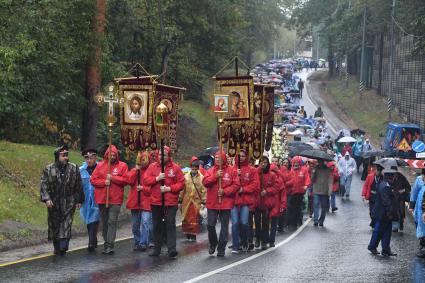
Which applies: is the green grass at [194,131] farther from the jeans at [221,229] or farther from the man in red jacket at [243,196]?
the jeans at [221,229]

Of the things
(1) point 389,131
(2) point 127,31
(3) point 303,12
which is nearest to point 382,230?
(2) point 127,31

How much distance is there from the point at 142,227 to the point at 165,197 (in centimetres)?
114

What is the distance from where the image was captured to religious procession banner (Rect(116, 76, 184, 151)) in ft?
57.3

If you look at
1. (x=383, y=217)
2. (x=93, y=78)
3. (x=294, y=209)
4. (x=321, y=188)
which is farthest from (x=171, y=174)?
(x=93, y=78)

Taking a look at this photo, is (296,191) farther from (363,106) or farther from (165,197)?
(363,106)

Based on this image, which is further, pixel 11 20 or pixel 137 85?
pixel 11 20

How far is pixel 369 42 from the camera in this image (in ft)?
287

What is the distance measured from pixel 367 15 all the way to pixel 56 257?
69391mm

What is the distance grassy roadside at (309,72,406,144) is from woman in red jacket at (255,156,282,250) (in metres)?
43.3

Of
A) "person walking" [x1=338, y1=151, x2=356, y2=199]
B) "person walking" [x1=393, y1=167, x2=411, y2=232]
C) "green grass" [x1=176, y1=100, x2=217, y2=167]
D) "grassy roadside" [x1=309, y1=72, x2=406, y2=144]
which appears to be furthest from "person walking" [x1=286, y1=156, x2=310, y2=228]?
"grassy roadside" [x1=309, y1=72, x2=406, y2=144]

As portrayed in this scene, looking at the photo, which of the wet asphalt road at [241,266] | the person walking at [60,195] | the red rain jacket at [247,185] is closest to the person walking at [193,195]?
the wet asphalt road at [241,266]

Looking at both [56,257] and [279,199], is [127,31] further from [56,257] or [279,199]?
[56,257]

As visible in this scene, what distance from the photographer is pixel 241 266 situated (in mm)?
14555

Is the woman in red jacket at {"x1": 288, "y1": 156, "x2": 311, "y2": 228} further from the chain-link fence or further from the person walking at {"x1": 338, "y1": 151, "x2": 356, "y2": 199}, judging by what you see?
the chain-link fence
